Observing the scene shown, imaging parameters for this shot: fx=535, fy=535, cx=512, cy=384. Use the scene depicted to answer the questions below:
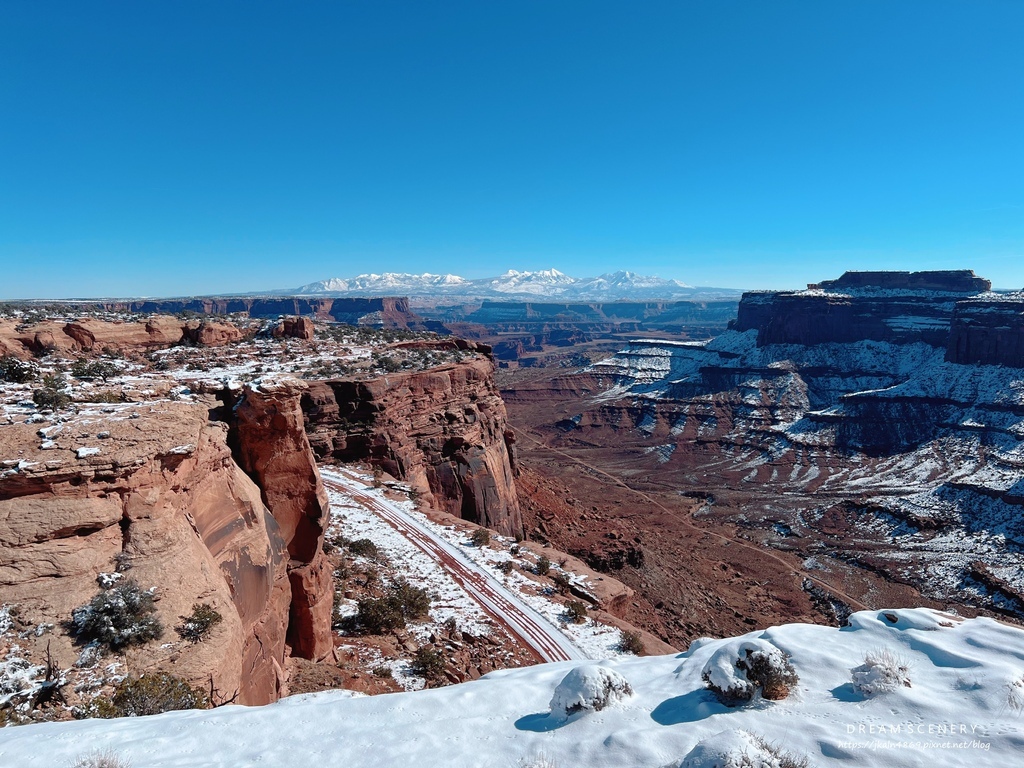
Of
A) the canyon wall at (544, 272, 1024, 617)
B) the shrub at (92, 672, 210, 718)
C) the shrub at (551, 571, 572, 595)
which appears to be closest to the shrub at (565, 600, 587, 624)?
the shrub at (551, 571, 572, 595)

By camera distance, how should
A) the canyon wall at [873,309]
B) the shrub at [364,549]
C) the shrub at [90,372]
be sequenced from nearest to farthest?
the shrub at [90,372] → the shrub at [364,549] → the canyon wall at [873,309]

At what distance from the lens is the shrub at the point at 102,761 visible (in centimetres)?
460

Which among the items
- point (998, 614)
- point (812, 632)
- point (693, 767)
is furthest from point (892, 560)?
point (693, 767)

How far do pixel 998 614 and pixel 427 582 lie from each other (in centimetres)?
3643

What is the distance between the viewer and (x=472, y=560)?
1906 cm

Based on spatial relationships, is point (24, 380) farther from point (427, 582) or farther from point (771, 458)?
point (771, 458)

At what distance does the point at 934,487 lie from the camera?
53594 millimetres

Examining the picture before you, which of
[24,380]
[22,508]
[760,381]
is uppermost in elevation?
[24,380]

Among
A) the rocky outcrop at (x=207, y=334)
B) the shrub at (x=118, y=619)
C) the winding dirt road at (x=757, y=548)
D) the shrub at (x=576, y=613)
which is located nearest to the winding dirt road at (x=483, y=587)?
the shrub at (x=576, y=613)

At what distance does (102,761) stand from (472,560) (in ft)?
48.8

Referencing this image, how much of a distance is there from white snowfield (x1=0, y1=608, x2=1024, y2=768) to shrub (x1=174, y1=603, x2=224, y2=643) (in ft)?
4.43

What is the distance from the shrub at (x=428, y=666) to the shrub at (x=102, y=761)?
8.15 meters

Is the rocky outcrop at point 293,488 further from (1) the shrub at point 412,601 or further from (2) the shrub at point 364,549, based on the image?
(2) the shrub at point 364,549

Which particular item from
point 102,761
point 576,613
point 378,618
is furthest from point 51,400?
point 576,613
